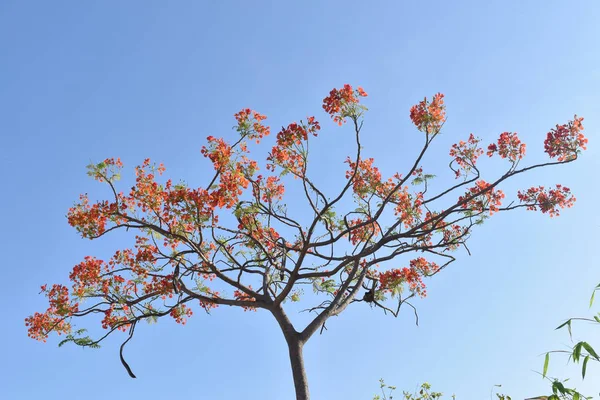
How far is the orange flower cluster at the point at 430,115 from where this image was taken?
789 centimetres

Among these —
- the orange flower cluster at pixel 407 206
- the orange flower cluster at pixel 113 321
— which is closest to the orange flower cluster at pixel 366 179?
the orange flower cluster at pixel 407 206

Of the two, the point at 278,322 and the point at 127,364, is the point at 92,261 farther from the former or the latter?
the point at 278,322

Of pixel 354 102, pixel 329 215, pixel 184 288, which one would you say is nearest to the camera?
pixel 354 102

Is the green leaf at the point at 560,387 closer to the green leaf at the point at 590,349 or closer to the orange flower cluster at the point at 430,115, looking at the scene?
the green leaf at the point at 590,349

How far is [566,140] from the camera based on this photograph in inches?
326

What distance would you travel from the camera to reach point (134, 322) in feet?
28.6

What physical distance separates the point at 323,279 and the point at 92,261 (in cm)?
411

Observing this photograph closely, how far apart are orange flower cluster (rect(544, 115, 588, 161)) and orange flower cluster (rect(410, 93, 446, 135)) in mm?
1892

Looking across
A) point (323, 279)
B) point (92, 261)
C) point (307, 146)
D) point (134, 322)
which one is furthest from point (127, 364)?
point (307, 146)

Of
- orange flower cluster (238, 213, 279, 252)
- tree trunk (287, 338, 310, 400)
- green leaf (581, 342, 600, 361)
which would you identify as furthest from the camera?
orange flower cluster (238, 213, 279, 252)

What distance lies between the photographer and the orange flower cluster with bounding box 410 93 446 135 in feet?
25.9

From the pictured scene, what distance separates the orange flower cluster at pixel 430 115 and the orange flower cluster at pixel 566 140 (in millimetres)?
1892

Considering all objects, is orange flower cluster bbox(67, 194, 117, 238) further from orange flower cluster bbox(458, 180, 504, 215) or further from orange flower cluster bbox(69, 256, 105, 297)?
orange flower cluster bbox(458, 180, 504, 215)

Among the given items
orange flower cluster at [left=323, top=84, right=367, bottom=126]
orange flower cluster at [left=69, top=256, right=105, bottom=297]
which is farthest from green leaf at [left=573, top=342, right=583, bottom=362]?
orange flower cluster at [left=69, top=256, right=105, bottom=297]
